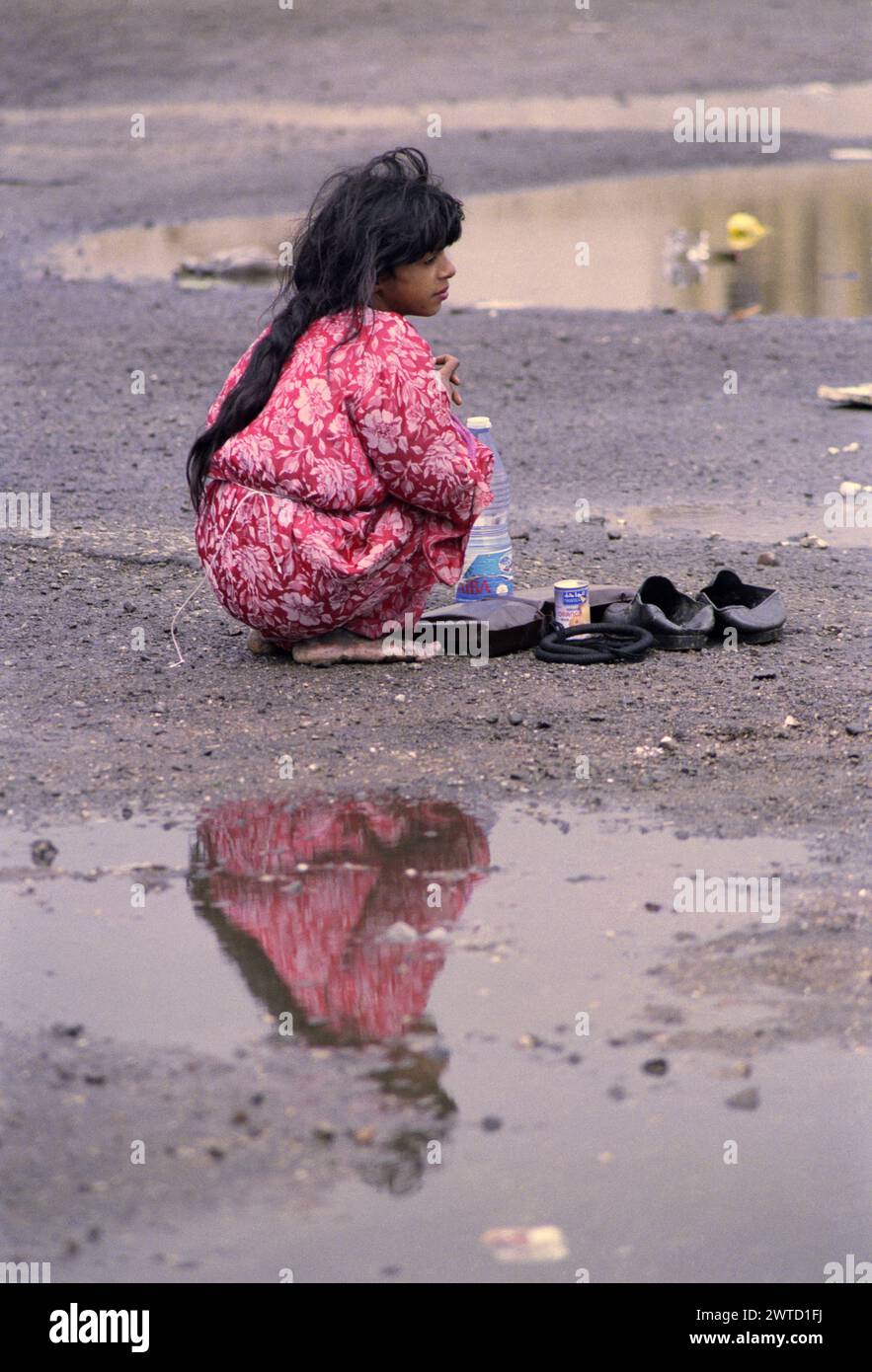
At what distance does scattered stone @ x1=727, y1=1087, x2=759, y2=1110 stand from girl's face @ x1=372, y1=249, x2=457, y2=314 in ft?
8.95

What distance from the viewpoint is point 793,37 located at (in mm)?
22453

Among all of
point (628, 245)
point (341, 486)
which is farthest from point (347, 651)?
point (628, 245)

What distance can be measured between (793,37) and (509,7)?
356cm

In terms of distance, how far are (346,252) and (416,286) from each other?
0.23m

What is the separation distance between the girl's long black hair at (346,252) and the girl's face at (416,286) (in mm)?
34

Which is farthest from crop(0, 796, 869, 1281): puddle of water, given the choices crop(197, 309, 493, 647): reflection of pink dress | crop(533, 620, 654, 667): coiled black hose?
crop(533, 620, 654, 667): coiled black hose

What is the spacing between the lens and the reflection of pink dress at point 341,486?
5074 mm

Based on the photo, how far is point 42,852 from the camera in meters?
4.18

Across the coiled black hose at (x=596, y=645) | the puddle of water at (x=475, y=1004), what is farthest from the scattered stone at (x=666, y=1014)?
the coiled black hose at (x=596, y=645)

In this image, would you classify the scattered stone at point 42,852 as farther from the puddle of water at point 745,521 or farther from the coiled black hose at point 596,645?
the puddle of water at point 745,521

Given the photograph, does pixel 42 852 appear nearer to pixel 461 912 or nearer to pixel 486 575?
pixel 461 912

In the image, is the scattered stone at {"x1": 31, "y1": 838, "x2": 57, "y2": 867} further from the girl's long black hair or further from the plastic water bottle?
the plastic water bottle
